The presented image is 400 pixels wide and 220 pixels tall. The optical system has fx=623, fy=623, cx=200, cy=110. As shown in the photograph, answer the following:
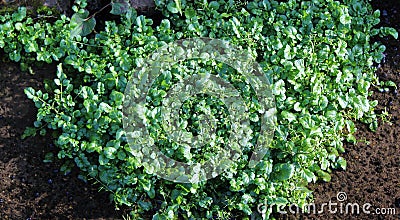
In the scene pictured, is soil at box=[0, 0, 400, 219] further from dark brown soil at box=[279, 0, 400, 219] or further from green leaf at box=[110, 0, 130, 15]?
green leaf at box=[110, 0, 130, 15]

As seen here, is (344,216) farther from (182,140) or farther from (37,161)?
(37,161)

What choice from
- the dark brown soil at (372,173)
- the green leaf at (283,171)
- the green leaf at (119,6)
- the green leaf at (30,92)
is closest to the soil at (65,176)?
the dark brown soil at (372,173)

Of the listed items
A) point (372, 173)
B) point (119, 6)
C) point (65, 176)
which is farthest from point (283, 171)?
point (119, 6)

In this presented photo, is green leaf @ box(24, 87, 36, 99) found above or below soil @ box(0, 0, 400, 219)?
above

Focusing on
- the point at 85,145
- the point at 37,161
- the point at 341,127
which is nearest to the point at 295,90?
the point at 341,127

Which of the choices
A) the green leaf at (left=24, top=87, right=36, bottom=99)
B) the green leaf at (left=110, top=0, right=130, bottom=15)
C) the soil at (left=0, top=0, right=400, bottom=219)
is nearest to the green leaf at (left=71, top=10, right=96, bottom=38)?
the green leaf at (left=110, top=0, right=130, bottom=15)

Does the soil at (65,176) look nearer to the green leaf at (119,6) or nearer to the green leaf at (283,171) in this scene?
the green leaf at (283,171)
